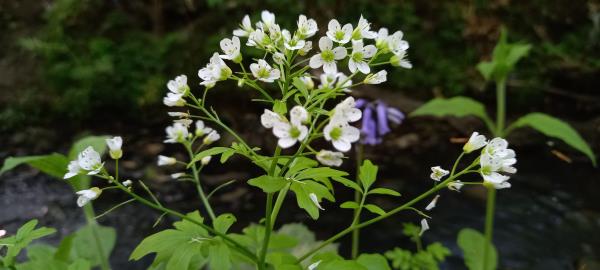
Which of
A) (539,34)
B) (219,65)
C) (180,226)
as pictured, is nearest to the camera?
(219,65)

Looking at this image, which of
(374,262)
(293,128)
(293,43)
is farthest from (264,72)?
(374,262)

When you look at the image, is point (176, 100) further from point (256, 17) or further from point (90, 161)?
point (256, 17)

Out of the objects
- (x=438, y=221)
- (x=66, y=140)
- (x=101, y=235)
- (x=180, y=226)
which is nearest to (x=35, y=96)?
(x=66, y=140)

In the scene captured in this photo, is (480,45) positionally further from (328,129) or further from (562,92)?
(328,129)

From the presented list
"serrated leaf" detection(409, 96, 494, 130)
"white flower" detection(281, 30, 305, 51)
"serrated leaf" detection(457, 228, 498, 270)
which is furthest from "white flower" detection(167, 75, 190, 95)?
"serrated leaf" detection(457, 228, 498, 270)

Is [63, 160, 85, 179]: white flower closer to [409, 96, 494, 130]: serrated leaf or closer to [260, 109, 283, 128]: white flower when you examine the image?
[260, 109, 283, 128]: white flower

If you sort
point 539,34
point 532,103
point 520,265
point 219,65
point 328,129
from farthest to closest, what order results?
point 539,34, point 532,103, point 520,265, point 219,65, point 328,129
